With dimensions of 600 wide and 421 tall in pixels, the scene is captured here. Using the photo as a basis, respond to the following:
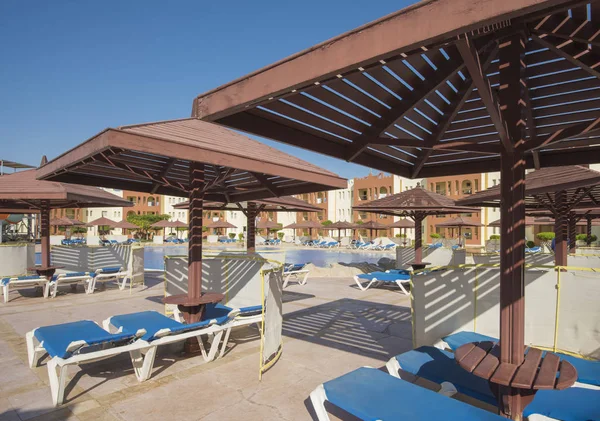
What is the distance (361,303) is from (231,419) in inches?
240

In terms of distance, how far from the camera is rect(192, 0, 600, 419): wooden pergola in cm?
202

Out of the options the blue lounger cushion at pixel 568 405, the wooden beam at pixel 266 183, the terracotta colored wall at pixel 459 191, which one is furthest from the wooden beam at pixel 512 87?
the terracotta colored wall at pixel 459 191

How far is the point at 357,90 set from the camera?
324 centimetres

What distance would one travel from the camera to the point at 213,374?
4.64 m

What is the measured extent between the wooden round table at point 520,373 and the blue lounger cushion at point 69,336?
3659 mm

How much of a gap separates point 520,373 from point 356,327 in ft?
14.1

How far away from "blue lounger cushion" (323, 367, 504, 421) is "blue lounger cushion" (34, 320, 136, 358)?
2690mm

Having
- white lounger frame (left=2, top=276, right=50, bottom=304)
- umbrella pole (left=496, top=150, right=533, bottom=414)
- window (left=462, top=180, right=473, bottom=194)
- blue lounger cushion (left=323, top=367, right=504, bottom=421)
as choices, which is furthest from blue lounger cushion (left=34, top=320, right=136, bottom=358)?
window (left=462, top=180, right=473, bottom=194)

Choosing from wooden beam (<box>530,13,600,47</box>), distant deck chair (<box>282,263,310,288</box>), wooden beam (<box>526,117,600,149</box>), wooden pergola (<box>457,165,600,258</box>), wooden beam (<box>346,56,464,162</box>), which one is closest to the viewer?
wooden beam (<box>530,13,600,47</box>)

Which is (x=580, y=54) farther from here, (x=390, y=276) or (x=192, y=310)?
(x=390, y=276)

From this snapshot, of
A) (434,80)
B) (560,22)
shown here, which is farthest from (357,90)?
(560,22)

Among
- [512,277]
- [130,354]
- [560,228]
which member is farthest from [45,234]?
[560,228]

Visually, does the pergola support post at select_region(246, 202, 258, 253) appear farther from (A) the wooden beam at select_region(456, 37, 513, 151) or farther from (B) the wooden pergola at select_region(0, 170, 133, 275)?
(A) the wooden beam at select_region(456, 37, 513, 151)

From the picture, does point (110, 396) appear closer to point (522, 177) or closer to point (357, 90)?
point (357, 90)
